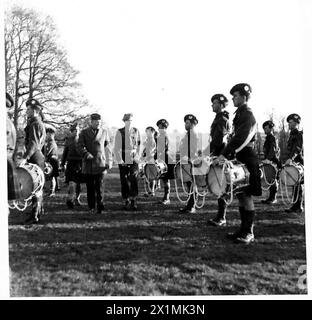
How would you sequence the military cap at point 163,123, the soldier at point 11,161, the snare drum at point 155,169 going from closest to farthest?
the soldier at point 11,161 < the snare drum at point 155,169 < the military cap at point 163,123

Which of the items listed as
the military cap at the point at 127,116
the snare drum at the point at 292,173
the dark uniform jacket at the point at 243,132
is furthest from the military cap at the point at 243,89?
the military cap at the point at 127,116

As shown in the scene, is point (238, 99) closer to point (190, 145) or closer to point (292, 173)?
point (190, 145)

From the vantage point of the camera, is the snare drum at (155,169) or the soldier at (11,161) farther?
the snare drum at (155,169)

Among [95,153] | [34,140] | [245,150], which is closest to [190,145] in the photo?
[95,153]

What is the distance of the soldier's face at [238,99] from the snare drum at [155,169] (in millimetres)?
3182

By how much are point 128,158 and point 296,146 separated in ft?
11.3

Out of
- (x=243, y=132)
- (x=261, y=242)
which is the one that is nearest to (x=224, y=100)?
(x=243, y=132)

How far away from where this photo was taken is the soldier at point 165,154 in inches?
311

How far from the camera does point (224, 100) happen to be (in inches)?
224

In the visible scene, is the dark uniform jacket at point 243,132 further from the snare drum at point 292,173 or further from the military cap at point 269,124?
the military cap at point 269,124

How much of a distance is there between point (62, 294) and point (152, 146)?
18.6 ft

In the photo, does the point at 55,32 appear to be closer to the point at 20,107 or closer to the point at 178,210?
the point at 20,107

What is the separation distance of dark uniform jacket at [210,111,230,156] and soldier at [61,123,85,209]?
3049mm

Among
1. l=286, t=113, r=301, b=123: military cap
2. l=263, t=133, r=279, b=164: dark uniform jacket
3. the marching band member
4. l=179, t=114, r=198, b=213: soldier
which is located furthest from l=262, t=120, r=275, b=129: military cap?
the marching band member
